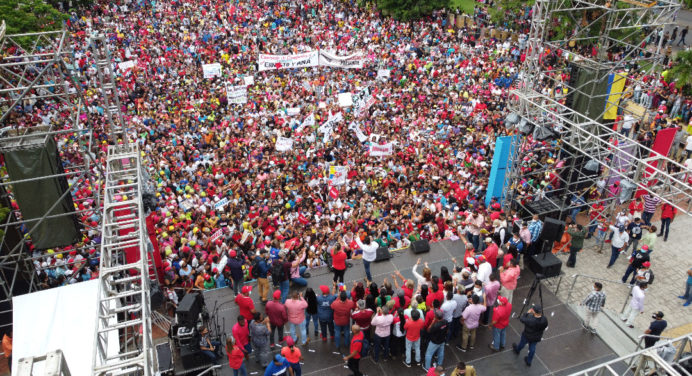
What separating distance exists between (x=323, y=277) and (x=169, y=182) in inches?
292

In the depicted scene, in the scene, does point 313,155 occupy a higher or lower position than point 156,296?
higher

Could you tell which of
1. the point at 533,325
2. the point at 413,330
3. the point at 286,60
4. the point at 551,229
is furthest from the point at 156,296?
the point at 286,60

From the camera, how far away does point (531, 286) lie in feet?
41.0

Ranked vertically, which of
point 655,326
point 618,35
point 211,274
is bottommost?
point 211,274

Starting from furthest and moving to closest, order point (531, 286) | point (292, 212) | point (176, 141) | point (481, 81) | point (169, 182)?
point (481, 81), point (176, 141), point (169, 182), point (292, 212), point (531, 286)

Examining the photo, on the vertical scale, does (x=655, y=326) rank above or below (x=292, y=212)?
above

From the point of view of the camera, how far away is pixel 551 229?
13016mm

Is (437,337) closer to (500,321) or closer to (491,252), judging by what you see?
(500,321)

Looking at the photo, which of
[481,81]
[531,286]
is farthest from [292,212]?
[481,81]

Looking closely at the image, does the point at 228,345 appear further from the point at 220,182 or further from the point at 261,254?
the point at 220,182

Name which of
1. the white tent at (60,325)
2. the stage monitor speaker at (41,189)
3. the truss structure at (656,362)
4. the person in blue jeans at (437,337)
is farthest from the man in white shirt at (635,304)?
the stage monitor speaker at (41,189)

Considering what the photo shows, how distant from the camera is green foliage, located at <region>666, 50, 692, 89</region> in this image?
22203 mm

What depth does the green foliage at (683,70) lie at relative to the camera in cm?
2220

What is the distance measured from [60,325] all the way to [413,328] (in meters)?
6.49
